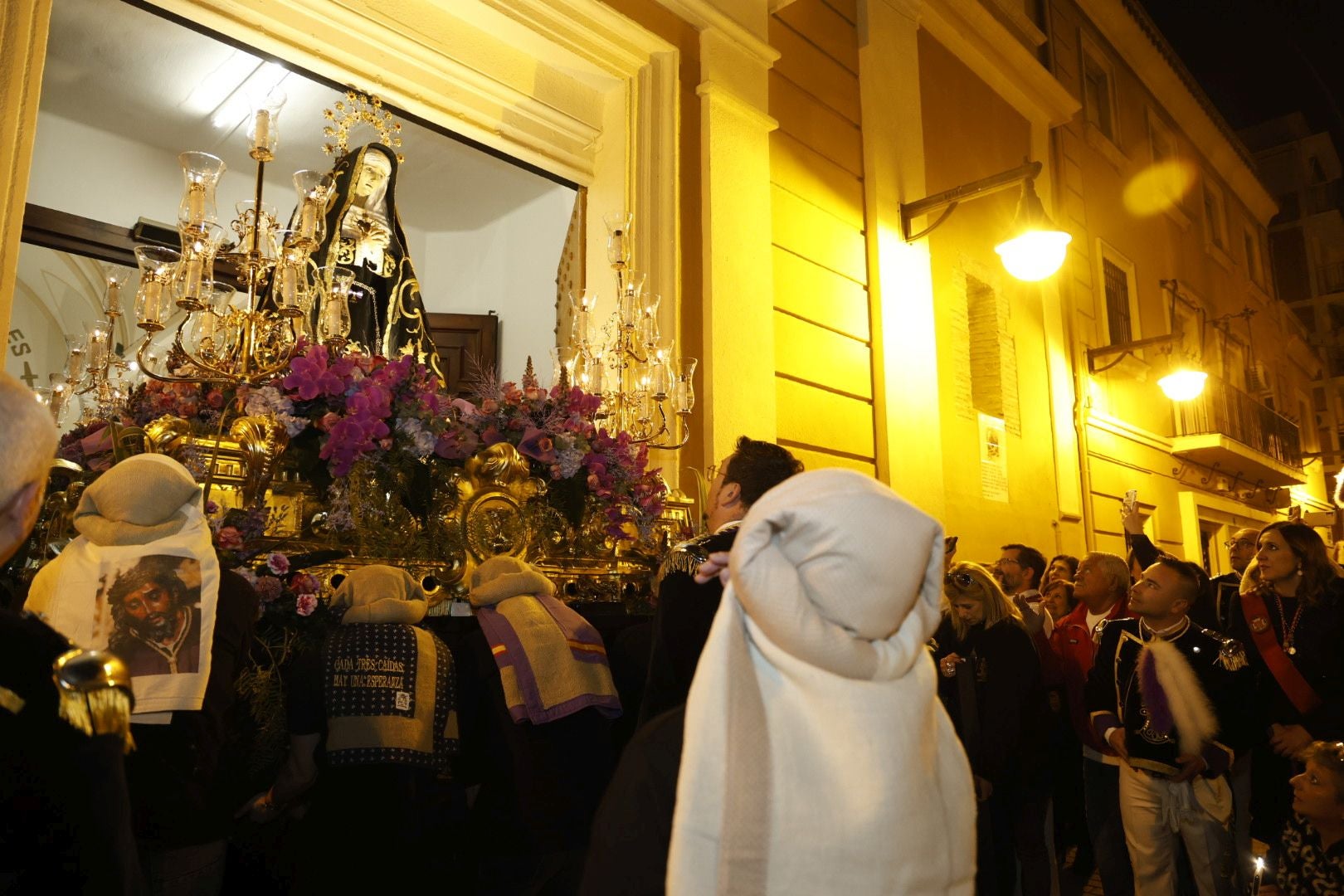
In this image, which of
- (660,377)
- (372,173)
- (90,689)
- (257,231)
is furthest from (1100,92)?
(90,689)

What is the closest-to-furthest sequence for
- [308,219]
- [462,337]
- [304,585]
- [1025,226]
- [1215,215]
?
1. [304,585]
2. [308,219]
3. [1025,226]
4. [462,337]
5. [1215,215]

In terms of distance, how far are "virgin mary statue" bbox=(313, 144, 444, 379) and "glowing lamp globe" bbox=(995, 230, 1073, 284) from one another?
4451 mm

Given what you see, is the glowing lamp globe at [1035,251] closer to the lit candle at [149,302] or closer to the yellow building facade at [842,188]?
the yellow building facade at [842,188]

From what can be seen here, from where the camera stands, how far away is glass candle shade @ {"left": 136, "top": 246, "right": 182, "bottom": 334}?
331 cm

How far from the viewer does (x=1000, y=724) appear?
402cm

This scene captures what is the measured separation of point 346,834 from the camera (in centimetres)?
274

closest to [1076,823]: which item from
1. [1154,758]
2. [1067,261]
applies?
[1154,758]

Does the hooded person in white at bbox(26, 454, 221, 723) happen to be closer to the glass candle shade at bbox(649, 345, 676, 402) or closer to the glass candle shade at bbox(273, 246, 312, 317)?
the glass candle shade at bbox(273, 246, 312, 317)

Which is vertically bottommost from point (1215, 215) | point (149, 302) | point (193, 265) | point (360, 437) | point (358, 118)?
point (360, 437)

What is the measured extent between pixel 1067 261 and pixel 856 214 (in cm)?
442

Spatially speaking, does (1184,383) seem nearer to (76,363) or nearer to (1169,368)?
(1169,368)

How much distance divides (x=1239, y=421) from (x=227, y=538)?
1577cm

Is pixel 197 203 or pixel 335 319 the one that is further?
pixel 335 319

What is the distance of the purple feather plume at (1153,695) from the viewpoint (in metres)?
3.97
